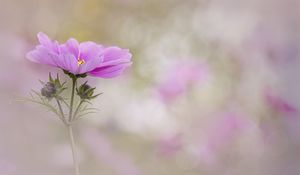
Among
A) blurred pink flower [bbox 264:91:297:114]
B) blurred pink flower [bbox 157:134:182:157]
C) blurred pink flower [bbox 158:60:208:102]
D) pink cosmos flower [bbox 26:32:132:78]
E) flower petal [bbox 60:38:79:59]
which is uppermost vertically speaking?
blurred pink flower [bbox 158:60:208:102]

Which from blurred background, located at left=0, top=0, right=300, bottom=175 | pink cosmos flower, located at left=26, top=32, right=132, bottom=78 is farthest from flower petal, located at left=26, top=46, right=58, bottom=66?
blurred background, located at left=0, top=0, right=300, bottom=175

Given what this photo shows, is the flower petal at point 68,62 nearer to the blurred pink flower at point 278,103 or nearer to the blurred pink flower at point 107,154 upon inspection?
the blurred pink flower at point 107,154

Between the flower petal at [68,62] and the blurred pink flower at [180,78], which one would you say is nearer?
the flower petal at [68,62]

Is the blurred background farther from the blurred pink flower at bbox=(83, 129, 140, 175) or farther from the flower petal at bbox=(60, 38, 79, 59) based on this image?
the flower petal at bbox=(60, 38, 79, 59)

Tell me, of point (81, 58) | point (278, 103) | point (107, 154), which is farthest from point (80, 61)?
point (278, 103)

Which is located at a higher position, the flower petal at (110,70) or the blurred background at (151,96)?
the blurred background at (151,96)

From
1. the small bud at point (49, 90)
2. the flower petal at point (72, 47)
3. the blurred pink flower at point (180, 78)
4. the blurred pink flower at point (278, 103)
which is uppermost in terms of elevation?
the blurred pink flower at point (180, 78)

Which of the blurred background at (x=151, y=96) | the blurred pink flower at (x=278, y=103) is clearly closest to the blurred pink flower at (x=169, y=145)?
the blurred background at (x=151, y=96)

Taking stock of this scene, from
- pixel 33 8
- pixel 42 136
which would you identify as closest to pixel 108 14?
pixel 33 8
